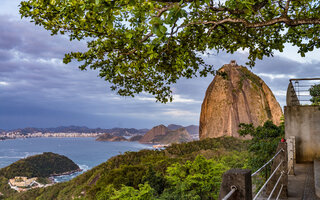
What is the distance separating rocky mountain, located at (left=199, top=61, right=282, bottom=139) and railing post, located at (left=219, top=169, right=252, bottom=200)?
39260mm

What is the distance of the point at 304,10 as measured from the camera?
6105 millimetres

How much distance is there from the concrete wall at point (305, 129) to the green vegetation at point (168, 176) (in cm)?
280

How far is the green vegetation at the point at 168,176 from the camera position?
1210 cm

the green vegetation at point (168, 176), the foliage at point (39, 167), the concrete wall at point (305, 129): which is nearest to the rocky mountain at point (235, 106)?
the green vegetation at point (168, 176)

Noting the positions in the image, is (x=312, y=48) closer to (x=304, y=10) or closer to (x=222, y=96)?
(x=304, y=10)

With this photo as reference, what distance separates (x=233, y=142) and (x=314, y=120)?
29.9 m

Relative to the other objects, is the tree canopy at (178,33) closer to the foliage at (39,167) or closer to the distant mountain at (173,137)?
the foliage at (39,167)

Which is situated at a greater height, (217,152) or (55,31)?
(55,31)

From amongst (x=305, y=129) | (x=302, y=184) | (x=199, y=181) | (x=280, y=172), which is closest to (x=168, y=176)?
(x=199, y=181)

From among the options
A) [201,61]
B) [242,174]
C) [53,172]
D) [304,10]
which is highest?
[304,10]

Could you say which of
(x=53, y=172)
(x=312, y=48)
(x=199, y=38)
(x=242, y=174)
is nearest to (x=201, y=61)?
(x=199, y=38)

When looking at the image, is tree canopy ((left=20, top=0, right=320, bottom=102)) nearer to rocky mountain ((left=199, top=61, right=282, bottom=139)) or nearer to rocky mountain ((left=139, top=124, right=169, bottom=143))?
rocky mountain ((left=199, top=61, right=282, bottom=139))

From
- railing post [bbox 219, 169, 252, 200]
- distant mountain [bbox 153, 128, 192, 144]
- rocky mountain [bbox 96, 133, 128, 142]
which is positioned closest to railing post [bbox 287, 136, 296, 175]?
railing post [bbox 219, 169, 252, 200]

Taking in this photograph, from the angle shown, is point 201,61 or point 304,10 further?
point 201,61
